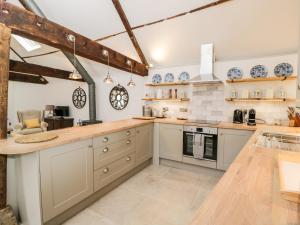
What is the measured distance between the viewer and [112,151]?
2402 mm

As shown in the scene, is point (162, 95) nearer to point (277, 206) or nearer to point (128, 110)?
point (128, 110)

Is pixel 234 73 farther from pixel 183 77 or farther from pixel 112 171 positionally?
pixel 112 171

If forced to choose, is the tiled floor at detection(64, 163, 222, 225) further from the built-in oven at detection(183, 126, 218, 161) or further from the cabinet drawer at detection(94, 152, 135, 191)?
the built-in oven at detection(183, 126, 218, 161)

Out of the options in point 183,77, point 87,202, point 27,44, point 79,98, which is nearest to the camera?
point 87,202

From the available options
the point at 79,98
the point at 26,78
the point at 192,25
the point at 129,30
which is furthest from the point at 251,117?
the point at 26,78

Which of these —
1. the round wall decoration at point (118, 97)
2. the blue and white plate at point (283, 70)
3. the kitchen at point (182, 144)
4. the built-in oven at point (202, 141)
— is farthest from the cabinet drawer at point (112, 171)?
the blue and white plate at point (283, 70)

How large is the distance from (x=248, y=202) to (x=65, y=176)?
1715 mm

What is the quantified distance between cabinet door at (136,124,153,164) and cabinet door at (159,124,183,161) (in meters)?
0.21

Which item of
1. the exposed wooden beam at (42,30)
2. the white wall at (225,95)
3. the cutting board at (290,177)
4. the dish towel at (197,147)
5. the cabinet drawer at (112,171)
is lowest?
the cabinet drawer at (112,171)

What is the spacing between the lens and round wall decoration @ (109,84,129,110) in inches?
192

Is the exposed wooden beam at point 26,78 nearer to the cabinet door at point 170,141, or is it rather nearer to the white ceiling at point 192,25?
the white ceiling at point 192,25

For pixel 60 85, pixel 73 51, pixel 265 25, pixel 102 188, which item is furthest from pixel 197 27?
pixel 60 85

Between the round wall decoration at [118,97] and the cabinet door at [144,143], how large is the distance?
1.80 m

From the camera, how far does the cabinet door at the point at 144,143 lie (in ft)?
9.84
